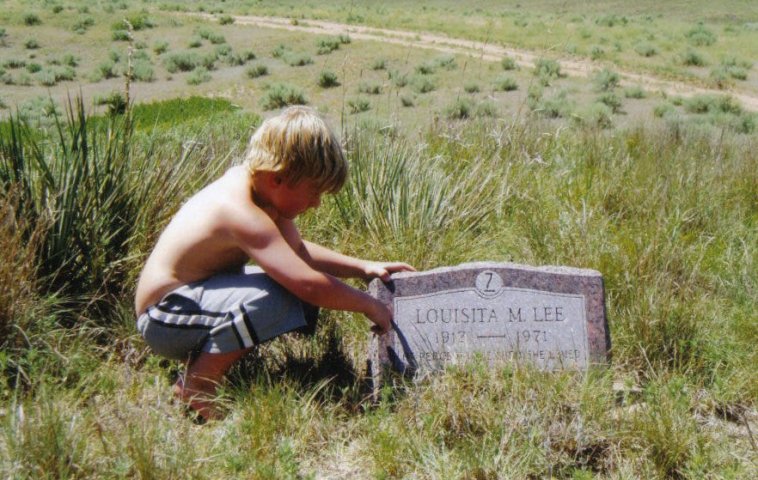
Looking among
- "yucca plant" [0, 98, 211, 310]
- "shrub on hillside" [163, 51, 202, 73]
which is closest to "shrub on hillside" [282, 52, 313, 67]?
"shrub on hillside" [163, 51, 202, 73]

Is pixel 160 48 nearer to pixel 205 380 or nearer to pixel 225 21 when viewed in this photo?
pixel 225 21

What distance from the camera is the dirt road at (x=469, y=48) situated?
22.0 meters

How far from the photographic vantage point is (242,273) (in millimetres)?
3379

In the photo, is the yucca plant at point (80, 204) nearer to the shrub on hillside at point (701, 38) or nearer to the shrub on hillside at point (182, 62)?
the shrub on hillside at point (182, 62)

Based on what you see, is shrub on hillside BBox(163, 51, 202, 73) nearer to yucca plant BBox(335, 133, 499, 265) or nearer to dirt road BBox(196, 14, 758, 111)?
dirt road BBox(196, 14, 758, 111)

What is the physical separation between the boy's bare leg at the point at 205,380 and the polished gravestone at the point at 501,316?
673 mm

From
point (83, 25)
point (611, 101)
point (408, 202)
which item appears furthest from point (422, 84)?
point (83, 25)

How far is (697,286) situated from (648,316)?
2.55 ft

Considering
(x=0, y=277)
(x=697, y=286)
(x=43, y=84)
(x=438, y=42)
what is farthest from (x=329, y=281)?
(x=438, y=42)

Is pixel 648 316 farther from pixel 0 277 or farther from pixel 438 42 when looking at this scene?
pixel 438 42

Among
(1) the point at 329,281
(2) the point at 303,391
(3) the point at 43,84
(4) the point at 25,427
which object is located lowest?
(3) the point at 43,84

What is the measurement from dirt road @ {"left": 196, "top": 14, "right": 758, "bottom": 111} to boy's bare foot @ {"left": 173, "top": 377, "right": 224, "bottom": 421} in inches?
464

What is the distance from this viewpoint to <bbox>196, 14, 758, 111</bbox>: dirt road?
22031 mm

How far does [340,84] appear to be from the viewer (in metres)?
24.2
